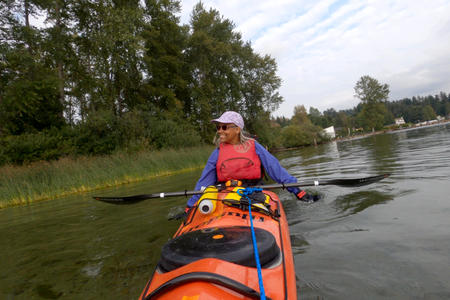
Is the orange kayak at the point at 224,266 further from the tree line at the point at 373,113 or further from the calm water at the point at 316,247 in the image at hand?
the tree line at the point at 373,113

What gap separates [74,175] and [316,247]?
918 cm

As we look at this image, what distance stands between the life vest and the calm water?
0.92m

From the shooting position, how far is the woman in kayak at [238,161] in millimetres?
3334

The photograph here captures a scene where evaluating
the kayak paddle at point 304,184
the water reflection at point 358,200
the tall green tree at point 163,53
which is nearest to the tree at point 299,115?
the tall green tree at point 163,53

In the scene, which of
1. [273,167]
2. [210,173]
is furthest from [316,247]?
[210,173]

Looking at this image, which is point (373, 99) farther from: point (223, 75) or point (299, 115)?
point (223, 75)

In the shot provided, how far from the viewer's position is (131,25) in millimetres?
15820

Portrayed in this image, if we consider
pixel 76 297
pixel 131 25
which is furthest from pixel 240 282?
pixel 131 25

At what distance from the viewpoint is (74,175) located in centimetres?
946

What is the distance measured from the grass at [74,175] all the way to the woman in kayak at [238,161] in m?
7.21

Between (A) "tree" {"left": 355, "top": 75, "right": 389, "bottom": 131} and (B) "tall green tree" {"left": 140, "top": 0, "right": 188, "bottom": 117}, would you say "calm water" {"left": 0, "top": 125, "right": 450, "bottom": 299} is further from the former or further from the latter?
(A) "tree" {"left": 355, "top": 75, "right": 389, "bottom": 131}

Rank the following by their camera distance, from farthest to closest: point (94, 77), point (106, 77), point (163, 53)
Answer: point (163, 53) → point (106, 77) → point (94, 77)

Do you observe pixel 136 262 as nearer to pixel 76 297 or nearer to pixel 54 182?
pixel 76 297

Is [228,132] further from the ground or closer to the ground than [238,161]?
further from the ground
